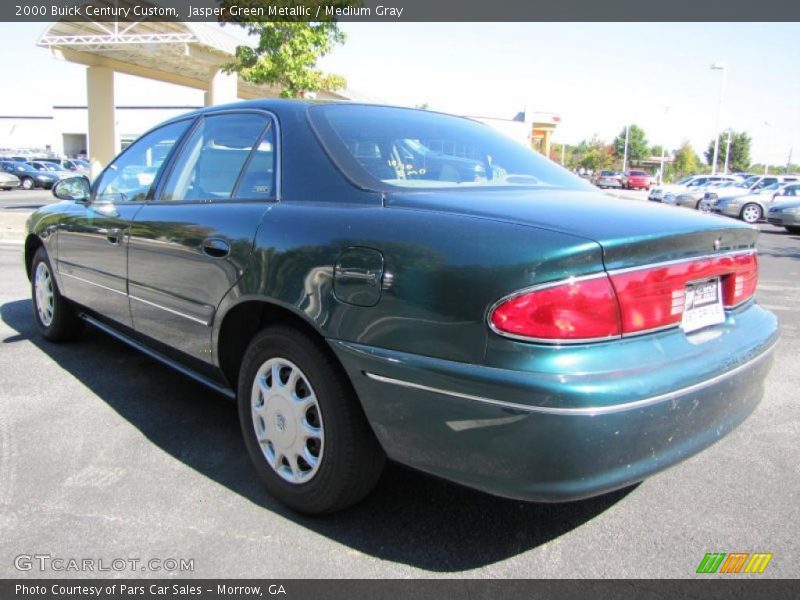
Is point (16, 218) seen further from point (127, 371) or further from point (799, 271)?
point (799, 271)

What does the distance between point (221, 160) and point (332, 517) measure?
70.5 inches

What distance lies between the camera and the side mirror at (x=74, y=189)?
14.1 ft

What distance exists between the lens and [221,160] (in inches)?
124

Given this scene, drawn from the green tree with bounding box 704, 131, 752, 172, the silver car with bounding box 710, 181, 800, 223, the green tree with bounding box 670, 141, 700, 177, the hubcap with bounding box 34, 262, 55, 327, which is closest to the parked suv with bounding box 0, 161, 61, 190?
the silver car with bounding box 710, 181, 800, 223

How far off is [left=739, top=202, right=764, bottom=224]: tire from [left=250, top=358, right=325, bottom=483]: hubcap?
2173 centimetres

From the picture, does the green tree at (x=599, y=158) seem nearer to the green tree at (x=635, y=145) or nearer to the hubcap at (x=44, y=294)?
the green tree at (x=635, y=145)

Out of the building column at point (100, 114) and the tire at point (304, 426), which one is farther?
the building column at point (100, 114)

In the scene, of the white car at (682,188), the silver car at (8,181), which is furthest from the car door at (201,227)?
the silver car at (8,181)

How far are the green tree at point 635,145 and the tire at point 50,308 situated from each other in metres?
83.9

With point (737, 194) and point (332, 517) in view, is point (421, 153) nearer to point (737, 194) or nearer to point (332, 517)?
point (332, 517)

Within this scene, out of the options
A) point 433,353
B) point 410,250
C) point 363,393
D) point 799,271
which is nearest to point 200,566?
point 363,393

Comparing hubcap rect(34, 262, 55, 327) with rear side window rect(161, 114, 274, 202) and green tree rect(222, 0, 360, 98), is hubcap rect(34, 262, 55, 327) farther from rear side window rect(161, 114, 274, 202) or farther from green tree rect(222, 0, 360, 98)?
green tree rect(222, 0, 360, 98)

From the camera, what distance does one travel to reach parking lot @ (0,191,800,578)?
2287 mm

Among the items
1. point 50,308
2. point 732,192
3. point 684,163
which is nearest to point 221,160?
point 50,308
